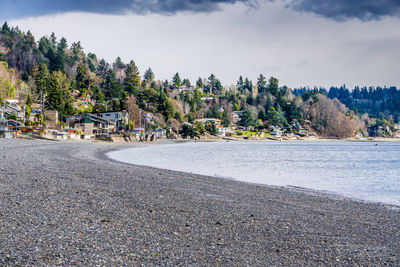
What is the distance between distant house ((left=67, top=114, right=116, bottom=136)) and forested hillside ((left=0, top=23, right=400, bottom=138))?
339cm

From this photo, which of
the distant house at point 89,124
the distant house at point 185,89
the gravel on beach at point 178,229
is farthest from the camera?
the distant house at point 185,89

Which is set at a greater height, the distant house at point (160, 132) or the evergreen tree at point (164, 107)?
the evergreen tree at point (164, 107)

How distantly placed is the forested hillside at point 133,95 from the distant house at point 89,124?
339cm

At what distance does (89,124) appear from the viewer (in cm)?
6359

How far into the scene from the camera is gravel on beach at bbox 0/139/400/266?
4.64 m

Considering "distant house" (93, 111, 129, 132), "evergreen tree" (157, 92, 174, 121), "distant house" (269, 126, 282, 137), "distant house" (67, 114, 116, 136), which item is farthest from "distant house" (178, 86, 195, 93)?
"distant house" (67, 114, 116, 136)

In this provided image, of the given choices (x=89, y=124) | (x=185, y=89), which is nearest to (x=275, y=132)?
(x=185, y=89)

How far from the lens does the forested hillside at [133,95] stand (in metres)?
75.9

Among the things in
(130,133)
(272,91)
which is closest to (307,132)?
(272,91)

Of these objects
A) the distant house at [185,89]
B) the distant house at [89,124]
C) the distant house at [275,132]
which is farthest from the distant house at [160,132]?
the distant house at [185,89]

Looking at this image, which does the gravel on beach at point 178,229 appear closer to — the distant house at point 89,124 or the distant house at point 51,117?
the distant house at point 51,117

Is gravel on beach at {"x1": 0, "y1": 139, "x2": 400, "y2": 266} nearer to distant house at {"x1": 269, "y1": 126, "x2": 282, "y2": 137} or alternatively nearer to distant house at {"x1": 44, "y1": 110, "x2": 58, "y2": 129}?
distant house at {"x1": 44, "y1": 110, "x2": 58, "y2": 129}

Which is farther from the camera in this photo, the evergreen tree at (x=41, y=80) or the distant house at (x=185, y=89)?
the distant house at (x=185, y=89)

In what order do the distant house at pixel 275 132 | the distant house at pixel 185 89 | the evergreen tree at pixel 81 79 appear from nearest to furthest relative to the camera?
the evergreen tree at pixel 81 79
the distant house at pixel 275 132
the distant house at pixel 185 89
